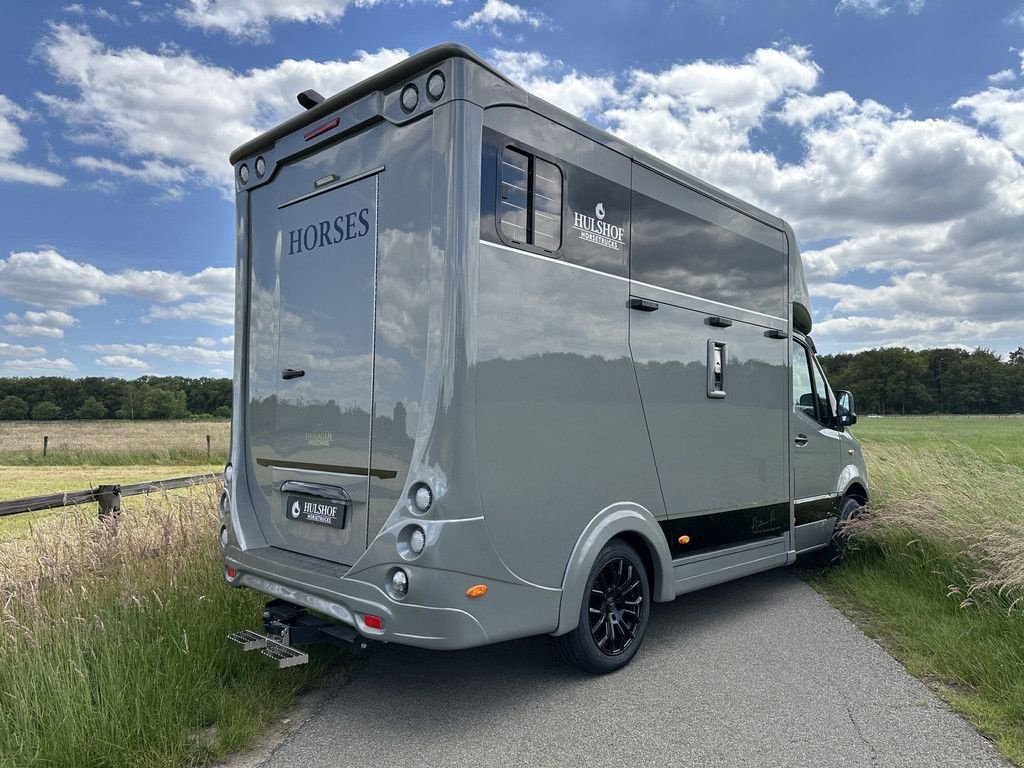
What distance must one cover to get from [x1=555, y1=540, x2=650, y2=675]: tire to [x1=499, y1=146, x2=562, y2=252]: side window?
70.4 inches

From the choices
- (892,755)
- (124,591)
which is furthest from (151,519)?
(892,755)

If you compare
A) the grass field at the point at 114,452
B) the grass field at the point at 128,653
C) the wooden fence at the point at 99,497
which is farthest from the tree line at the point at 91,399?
the grass field at the point at 128,653

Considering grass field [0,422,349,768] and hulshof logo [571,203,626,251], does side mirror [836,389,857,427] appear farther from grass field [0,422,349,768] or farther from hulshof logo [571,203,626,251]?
grass field [0,422,349,768]

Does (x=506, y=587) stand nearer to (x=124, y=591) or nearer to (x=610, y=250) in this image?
(x=610, y=250)

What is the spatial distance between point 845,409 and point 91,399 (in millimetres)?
51632

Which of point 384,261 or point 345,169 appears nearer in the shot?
point 384,261

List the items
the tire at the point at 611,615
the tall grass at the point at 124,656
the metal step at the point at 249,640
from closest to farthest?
1. the tall grass at the point at 124,656
2. the metal step at the point at 249,640
3. the tire at the point at 611,615

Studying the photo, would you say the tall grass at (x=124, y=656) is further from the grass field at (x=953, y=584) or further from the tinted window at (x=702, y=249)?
the grass field at (x=953, y=584)

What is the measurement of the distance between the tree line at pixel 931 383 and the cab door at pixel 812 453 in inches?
3498

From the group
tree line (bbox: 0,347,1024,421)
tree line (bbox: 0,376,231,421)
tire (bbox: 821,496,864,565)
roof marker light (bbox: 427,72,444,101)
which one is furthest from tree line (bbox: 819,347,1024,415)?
roof marker light (bbox: 427,72,444,101)

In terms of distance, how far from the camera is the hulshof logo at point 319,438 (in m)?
3.84

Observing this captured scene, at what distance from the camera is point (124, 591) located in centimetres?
429

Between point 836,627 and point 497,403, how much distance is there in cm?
348

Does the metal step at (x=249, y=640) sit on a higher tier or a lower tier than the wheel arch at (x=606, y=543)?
lower
